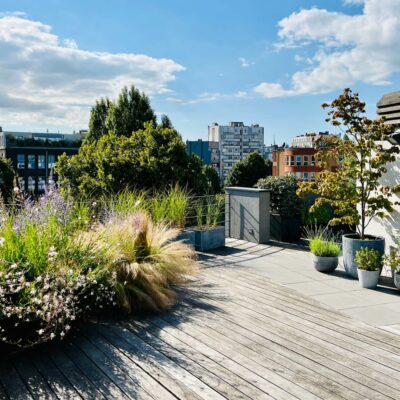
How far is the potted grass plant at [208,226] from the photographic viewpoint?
8188 mm

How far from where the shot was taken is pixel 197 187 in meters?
16.5

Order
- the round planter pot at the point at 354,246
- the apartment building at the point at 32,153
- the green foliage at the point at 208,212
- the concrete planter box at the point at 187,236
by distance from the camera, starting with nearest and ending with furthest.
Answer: the round planter pot at the point at 354,246, the concrete planter box at the point at 187,236, the green foliage at the point at 208,212, the apartment building at the point at 32,153

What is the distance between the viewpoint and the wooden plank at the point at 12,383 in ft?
10.1

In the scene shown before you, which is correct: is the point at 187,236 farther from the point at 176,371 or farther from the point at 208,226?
the point at 176,371

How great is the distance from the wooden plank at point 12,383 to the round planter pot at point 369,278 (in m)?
4.21

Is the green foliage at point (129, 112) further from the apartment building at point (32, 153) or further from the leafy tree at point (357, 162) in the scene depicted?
the apartment building at point (32, 153)

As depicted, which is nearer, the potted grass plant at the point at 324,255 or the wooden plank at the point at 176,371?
the wooden plank at the point at 176,371

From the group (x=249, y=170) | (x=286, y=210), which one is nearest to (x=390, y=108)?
(x=286, y=210)

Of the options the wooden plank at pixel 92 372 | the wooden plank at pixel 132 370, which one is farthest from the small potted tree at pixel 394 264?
the wooden plank at pixel 92 372

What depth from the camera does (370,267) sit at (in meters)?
5.89

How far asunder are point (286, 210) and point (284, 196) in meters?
0.28

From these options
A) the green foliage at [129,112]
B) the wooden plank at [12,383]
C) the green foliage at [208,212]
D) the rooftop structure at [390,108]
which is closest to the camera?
the wooden plank at [12,383]

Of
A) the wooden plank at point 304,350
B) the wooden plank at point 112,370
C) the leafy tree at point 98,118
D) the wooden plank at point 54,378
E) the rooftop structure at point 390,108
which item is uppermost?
the leafy tree at point 98,118

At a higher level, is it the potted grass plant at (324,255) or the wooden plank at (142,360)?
the potted grass plant at (324,255)
